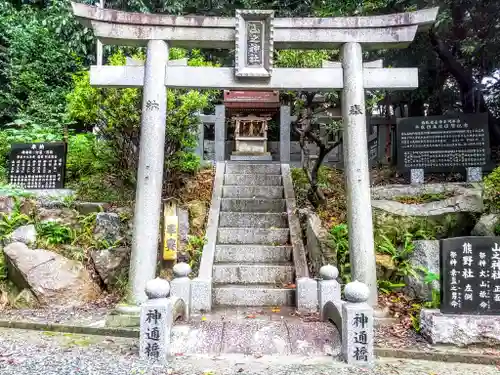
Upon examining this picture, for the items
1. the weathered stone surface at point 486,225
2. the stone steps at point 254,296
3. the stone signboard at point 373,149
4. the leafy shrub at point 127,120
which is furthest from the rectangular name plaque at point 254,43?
the stone signboard at point 373,149

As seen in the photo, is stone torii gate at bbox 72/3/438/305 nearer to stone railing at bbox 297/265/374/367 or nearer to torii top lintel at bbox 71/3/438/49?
torii top lintel at bbox 71/3/438/49

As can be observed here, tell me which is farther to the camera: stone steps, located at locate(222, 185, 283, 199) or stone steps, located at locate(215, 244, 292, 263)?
stone steps, located at locate(222, 185, 283, 199)

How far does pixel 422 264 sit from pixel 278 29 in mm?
4336

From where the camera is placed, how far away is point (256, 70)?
5969mm

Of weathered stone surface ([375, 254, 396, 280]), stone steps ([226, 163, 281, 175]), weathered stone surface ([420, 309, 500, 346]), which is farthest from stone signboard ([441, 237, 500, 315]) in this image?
stone steps ([226, 163, 281, 175])

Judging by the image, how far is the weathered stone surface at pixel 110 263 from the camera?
686 cm

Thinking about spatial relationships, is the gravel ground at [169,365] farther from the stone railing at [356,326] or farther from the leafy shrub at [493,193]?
the leafy shrub at [493,193]

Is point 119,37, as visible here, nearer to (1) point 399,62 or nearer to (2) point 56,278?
(2) point 56,278

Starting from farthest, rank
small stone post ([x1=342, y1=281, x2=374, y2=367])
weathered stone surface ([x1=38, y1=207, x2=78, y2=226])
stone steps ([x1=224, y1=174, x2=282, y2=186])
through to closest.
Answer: stone steps ([x1=224, y1=174, x2=282, y2=186]) < weathered stone surface ([x1=38, y1=207, x2=78, y2=226]) < small stone post ([x1=342, y1=281, x2=374, y2=367])

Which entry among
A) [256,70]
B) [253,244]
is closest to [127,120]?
[256,70]

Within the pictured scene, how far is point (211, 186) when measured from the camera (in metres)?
9.34

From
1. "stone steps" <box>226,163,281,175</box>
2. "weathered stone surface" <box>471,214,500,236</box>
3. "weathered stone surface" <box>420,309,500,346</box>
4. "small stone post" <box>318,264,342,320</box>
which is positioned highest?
"stone steps" <box>226,163,281,175</box>

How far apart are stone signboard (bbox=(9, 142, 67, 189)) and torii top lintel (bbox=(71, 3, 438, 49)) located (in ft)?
12.0

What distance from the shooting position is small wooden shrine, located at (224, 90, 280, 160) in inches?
516
